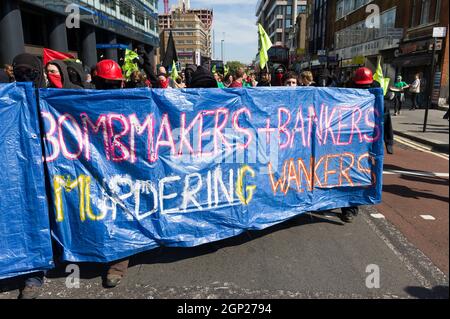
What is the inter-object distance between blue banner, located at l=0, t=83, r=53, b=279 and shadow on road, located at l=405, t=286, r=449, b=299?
2998mm

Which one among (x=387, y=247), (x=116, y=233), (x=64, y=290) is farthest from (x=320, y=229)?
(x=64, y=290)

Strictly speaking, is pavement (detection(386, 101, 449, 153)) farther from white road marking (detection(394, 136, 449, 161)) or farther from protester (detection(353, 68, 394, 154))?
Result: protester (detection(353, 68, 394, 154))

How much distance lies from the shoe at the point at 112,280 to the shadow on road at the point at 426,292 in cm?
244

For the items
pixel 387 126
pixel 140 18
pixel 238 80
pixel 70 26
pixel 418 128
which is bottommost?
pixel 418 128

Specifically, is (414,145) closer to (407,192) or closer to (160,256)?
(407,192)

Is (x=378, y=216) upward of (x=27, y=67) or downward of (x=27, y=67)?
downward

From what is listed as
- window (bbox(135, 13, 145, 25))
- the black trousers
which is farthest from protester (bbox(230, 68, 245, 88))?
window (bbox(135, 13, 145, 25))

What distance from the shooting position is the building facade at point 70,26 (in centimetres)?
1670

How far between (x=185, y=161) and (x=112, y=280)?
1.20 meters

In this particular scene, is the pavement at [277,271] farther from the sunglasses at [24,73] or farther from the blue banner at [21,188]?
the sunglasses at [24,73]

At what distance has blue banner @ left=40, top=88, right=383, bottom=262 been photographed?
2.94 m

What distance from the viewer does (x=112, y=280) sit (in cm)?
302

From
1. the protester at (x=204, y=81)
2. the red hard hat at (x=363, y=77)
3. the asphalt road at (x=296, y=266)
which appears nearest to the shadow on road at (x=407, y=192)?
the asphalt road at (x=296, y=266)

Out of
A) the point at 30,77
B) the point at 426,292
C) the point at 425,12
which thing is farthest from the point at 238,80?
the point at 425,12
